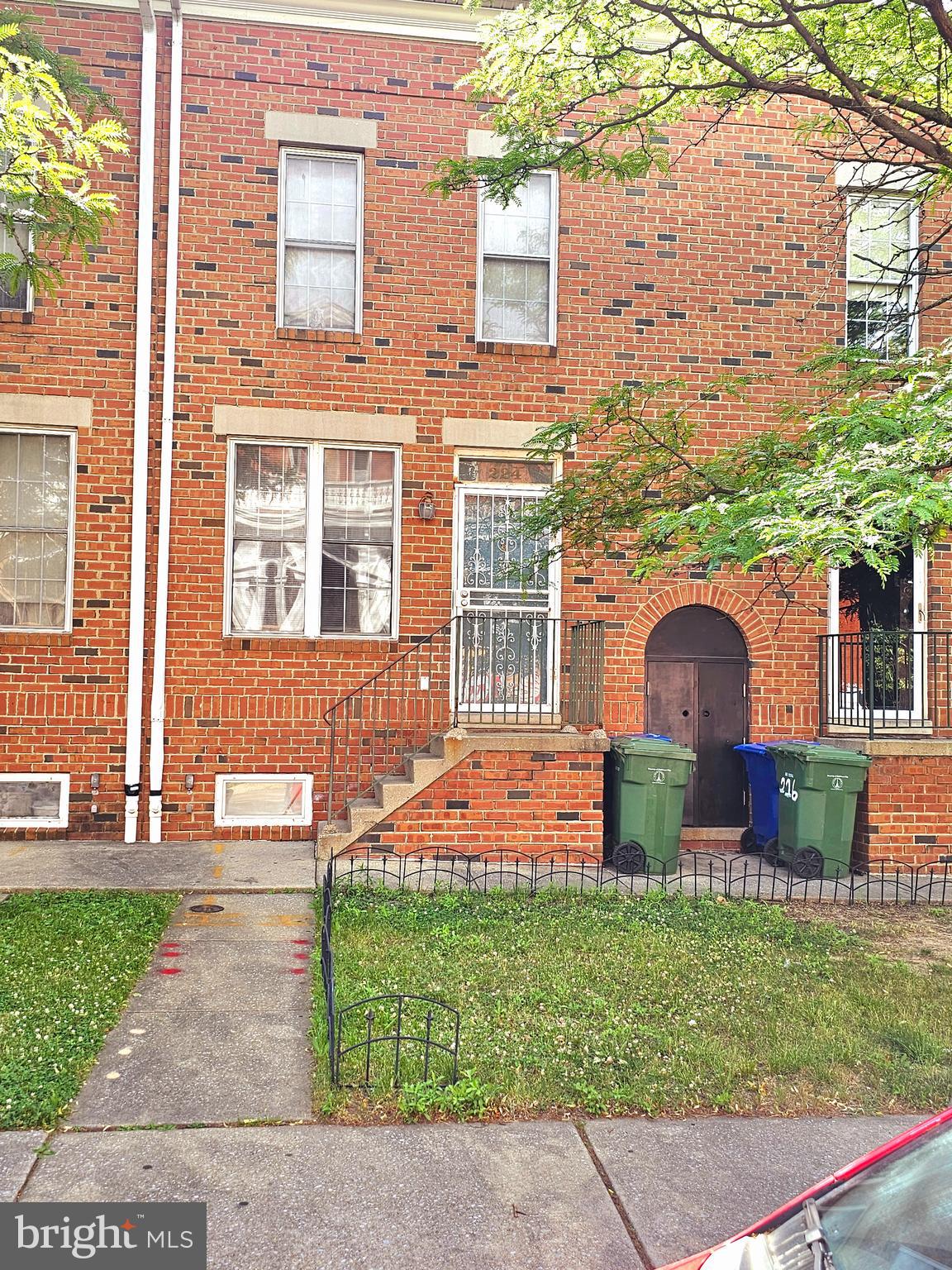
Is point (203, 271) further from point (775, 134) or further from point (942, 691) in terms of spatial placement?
point (942, 691)

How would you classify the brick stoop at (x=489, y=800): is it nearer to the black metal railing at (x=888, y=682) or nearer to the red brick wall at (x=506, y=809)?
the red brick wall at (x=506, y=809)

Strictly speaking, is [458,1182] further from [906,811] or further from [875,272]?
[875,272]

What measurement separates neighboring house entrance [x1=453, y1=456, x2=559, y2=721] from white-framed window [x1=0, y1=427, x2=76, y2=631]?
3752mm

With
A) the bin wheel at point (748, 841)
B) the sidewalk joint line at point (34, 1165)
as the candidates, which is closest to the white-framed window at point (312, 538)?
the bin wheel at point (748, 841)

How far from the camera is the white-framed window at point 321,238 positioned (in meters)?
9.12

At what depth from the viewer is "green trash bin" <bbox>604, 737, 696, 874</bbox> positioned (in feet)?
26.0

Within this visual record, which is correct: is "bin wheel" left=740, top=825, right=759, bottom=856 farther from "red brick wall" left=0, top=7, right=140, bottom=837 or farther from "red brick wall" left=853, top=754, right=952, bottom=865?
"red brick wall" left=0, top=7, right=140, bottom=837

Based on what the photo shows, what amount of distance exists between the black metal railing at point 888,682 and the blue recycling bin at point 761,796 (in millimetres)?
690

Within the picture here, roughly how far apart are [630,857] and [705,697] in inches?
87.9

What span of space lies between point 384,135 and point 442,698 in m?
5.66

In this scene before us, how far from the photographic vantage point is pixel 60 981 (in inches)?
193
